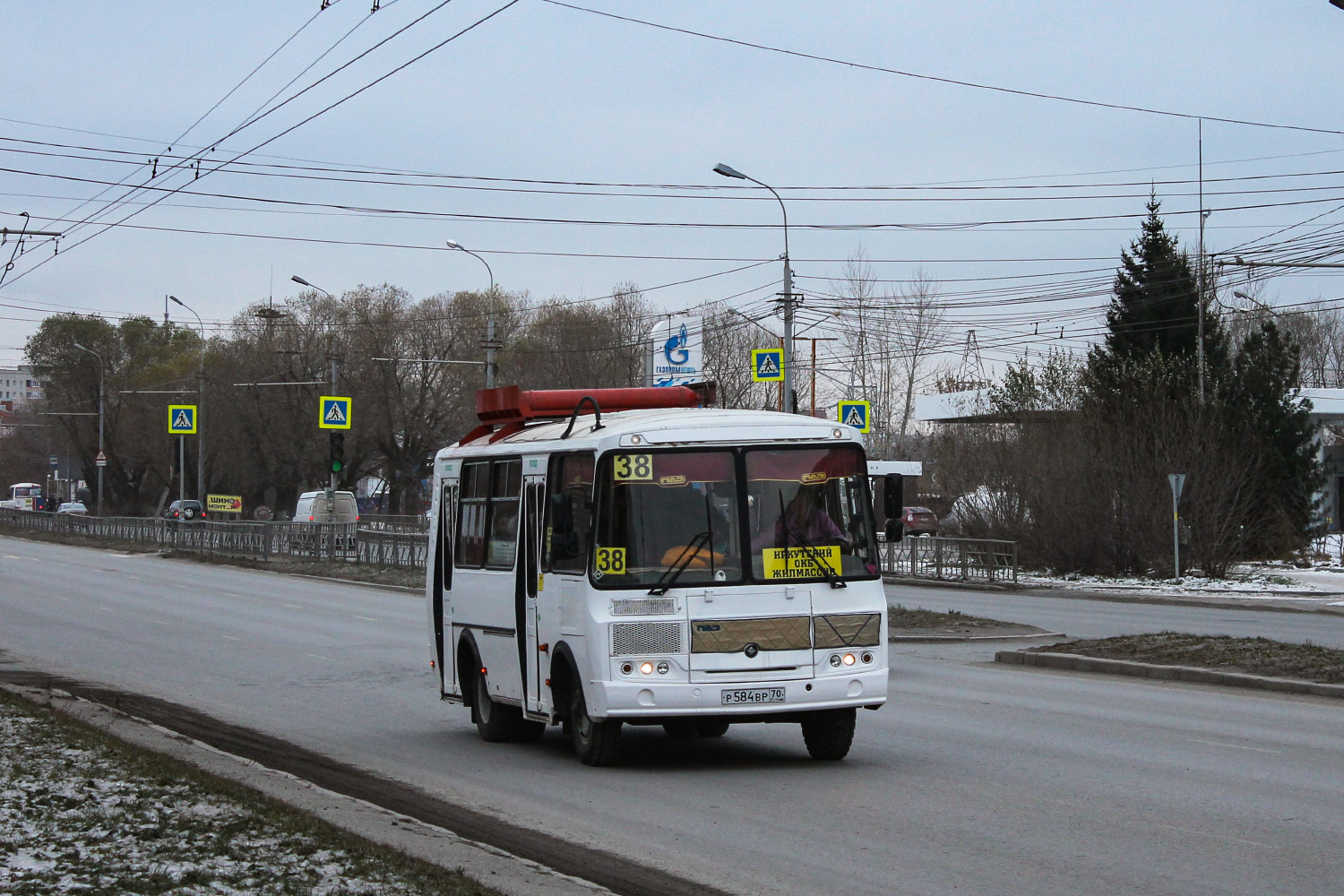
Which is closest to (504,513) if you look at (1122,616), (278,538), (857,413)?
(1122,616)

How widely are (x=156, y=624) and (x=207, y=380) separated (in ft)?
188

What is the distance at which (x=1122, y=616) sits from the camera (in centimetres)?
2700

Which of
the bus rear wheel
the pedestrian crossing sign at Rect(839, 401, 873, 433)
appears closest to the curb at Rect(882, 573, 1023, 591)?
the pedestrian crossing sign at Rect(839, 401, 873, 433)

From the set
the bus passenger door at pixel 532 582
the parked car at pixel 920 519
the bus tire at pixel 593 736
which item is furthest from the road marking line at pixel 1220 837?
the parked car at pixel 920 519

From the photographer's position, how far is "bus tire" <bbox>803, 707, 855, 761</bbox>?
1104 centimetres

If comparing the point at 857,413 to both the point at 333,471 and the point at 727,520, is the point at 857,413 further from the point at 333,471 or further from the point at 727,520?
the point at 727,520

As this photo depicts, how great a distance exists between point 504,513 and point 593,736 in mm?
2246

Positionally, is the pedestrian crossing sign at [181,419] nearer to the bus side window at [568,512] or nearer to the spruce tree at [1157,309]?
the spruce tree at [1157,309]

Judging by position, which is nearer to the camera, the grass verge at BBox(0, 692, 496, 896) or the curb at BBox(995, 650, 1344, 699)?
the grass verge at BBox(0, 692, 496, 896)

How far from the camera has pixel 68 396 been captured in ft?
313

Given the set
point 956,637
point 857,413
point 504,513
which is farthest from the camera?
point 857,413

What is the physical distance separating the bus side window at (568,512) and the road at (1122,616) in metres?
13.1

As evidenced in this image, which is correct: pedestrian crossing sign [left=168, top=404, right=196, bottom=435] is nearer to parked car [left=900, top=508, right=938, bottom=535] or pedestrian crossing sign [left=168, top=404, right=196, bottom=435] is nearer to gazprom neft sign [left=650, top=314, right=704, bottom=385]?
gazprom neft sign [left=650, top=314, right=704, bottom=385]

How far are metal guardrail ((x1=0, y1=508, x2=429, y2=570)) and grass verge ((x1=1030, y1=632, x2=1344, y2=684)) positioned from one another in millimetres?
17773
